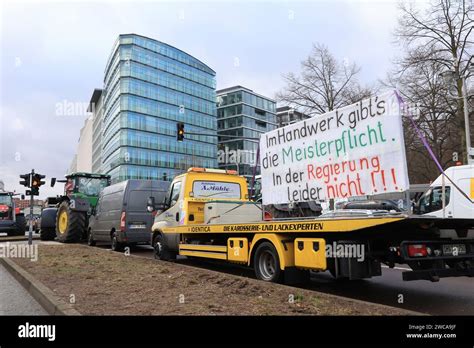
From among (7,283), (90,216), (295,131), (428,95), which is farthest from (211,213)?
(428,95)

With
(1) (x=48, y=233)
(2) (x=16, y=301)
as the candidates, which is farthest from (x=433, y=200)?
(1) (x=48, y=233)

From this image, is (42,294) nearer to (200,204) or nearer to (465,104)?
(200,204)

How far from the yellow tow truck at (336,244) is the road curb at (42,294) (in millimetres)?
3278

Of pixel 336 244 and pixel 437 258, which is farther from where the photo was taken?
pixel 336 244

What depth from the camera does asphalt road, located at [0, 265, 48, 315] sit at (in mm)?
5570

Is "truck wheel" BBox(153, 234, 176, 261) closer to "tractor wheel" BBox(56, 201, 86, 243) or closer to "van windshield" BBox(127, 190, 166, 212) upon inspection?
"van windshield" BBox(127, 190, 166, 212)

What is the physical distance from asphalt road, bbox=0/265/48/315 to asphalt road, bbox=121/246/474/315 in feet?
13.5

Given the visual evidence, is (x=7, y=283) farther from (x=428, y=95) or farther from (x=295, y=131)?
(x=428, y=95)

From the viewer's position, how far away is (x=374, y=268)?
19.7ft

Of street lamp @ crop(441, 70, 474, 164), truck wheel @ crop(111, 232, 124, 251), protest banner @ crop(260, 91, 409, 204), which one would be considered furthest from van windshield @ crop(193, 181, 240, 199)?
street lamp @ crop(441, 70, 474, 164)

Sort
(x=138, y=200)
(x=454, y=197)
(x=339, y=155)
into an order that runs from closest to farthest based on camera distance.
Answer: (x=339, y=155), (x=454, y=197), (x=138, y=200)

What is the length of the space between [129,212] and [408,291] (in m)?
8.79

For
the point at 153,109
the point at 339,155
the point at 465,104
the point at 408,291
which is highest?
the point at 153,109

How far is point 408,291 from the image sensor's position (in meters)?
7.11
